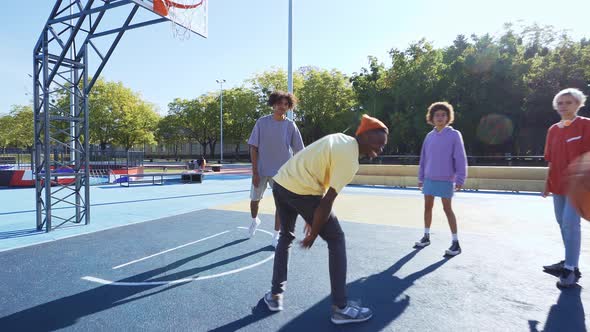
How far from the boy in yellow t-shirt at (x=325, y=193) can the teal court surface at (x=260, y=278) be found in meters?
0.22

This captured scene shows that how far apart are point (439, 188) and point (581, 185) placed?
2.84 m

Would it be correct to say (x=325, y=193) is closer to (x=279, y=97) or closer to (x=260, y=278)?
(x=260, y=278)

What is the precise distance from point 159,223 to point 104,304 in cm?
356

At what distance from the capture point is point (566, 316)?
2727 millimetres

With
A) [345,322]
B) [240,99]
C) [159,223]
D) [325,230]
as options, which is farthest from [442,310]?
[240,99]

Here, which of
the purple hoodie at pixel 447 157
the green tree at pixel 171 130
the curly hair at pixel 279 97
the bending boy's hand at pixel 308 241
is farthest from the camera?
the green tree at pixel 171 130

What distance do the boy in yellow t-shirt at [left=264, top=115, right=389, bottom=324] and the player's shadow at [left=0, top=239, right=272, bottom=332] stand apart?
1.32 m

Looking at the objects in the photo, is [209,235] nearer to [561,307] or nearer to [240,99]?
[561,307]

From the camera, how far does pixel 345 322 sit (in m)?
2.63

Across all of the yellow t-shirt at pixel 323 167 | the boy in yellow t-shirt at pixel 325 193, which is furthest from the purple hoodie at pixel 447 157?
the yellow t-shirt at pixel 323 167

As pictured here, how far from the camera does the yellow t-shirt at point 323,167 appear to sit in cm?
227

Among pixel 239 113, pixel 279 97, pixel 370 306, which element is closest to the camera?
pixel 370 306

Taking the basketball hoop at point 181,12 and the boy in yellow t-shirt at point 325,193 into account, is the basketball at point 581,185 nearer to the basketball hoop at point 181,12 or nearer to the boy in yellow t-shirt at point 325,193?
the boy in yellow t-shirt at point 325,193

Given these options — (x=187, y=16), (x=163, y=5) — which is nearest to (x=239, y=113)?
(x=187, y=16)
